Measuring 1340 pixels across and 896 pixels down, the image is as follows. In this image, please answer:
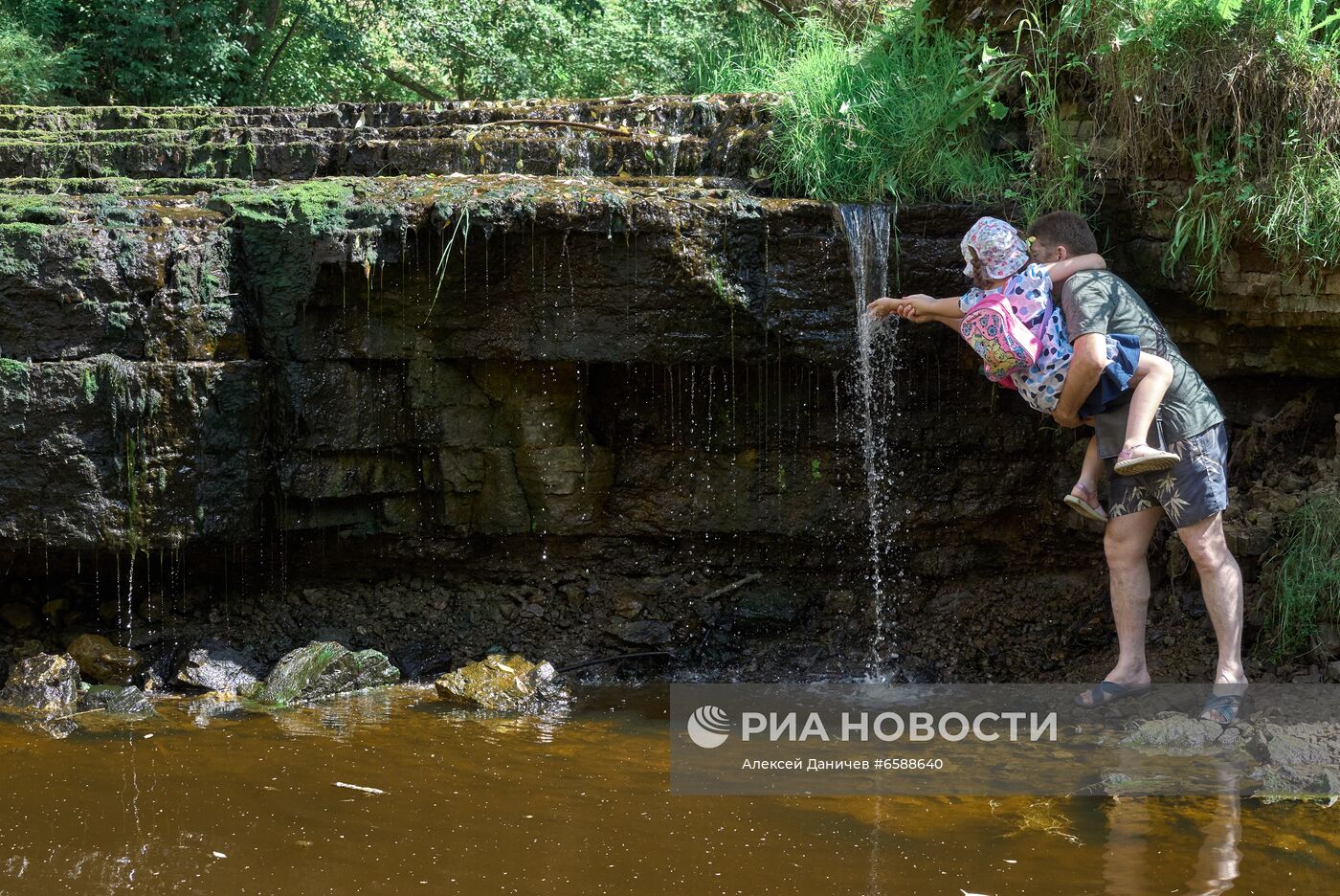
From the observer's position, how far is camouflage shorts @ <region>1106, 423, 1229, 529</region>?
15.5ft

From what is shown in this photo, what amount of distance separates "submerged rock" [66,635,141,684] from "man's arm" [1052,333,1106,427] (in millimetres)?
4608

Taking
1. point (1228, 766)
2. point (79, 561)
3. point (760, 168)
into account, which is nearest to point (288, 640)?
point (79, 561)

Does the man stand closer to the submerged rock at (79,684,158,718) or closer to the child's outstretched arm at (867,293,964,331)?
the child's outstretched arm at (867,293,964,331)

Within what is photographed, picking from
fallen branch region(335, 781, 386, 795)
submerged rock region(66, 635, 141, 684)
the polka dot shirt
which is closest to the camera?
fallen branch region(335, 781, 386, 795)

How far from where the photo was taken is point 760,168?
657 centimetres

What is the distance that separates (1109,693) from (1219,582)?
0.65m

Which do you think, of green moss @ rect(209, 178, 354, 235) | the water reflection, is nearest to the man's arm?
the water reflection

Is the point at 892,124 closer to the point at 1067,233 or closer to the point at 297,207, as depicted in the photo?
the point at 1067,233

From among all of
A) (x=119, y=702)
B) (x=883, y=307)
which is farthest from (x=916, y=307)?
(x=119, y=702)

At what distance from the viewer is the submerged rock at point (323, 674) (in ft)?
18.7

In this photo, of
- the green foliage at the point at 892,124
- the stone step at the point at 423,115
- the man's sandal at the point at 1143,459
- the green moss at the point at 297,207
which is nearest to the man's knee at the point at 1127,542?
the man's sandal at the point at 1143,459

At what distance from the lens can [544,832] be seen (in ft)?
12.7

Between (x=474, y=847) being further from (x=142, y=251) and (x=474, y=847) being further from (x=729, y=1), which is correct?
(x=729, y=1)

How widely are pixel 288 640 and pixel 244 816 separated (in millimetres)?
2626
